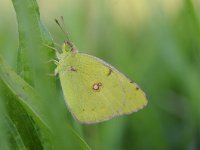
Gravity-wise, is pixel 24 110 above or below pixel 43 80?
below

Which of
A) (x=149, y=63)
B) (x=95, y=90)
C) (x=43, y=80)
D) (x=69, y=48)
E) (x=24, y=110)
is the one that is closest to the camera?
(x=43, y=80)

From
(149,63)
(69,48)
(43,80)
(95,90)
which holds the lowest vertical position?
(149,63)

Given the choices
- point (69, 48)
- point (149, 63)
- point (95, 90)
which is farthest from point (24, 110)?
point (149, 63)

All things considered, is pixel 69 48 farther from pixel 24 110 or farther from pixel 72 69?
pixel 24 110

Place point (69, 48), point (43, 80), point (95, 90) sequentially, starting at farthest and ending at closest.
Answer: point (69, 48) < point (95, 90) < point (43, 80)

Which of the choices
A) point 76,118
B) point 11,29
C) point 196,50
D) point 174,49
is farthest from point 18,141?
point 11,29

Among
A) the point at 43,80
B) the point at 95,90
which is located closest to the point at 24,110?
the point at 43,80

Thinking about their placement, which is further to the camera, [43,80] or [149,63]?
[149,63]
